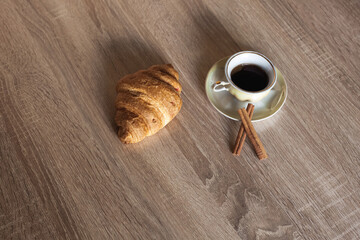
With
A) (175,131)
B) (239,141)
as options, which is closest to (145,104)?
(175,131)

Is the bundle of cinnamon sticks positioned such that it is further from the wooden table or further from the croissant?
the croissant

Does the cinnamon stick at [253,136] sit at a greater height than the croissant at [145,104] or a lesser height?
lesser

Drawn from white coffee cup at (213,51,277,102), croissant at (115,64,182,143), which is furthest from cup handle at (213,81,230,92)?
croissant at (115,64,182,143)

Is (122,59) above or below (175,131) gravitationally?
above

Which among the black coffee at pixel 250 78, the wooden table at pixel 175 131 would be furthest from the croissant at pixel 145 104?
the black coffee at pixel 250 78

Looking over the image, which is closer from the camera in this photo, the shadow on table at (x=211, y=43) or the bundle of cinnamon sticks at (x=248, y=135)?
the bundle of cinnamon sticks at (x=248, y=135)

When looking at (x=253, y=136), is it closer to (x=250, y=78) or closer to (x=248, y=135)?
(x=248, y=135)

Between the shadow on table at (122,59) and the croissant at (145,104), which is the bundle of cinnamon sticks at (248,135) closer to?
the croissant at (145,104)
